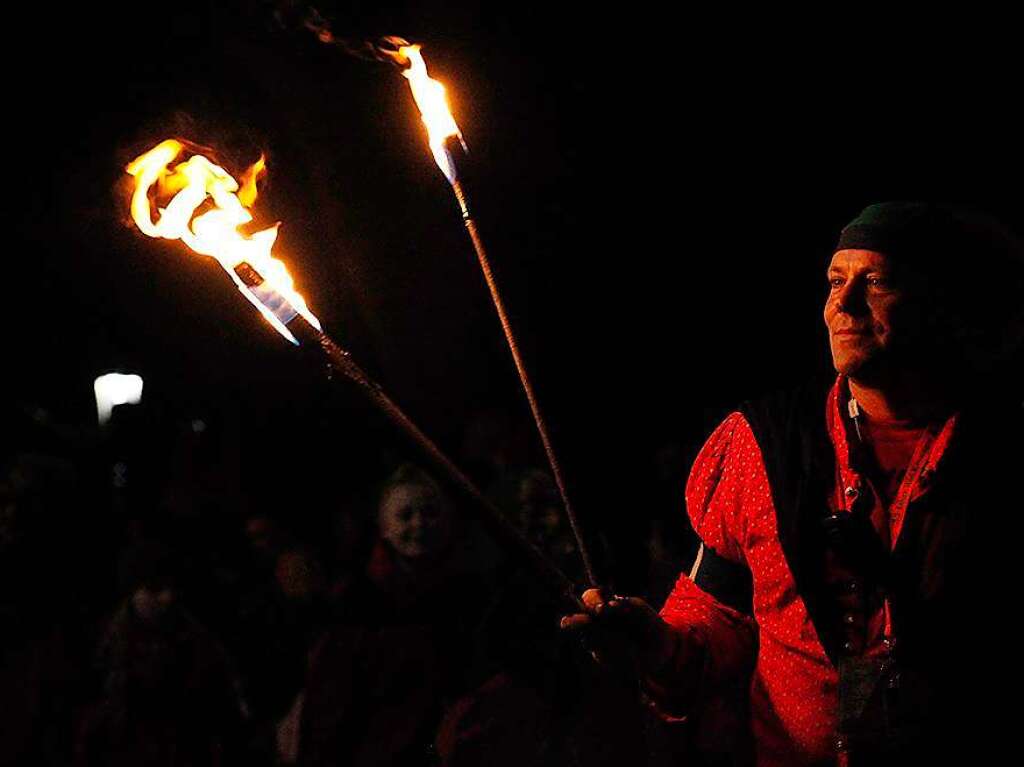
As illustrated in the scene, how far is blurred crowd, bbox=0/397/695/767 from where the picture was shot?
4730 mm

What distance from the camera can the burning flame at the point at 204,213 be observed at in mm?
2568

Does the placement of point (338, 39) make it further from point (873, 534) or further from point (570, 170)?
point (570, 170)

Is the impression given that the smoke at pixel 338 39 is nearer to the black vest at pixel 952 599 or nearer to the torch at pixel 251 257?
the torch at pixel 251 257

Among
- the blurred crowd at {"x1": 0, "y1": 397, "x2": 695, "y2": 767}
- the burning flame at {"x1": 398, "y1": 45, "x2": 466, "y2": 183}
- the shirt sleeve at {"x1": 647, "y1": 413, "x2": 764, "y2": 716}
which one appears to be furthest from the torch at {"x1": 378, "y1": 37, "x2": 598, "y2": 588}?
the blurred crowd at {"x1": 0, "y1": 397, "x2": 695, "y2": 767}

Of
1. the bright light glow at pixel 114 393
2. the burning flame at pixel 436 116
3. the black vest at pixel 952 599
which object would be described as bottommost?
the black vest at pixel 952 599

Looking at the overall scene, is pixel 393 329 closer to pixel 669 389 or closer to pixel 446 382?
pixel 446 382

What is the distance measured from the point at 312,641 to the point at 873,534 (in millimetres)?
3779

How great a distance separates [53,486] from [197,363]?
20.4 ft

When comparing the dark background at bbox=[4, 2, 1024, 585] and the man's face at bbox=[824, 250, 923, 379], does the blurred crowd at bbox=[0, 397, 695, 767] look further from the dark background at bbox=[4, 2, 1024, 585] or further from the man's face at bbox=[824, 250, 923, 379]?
the man's face at bbox=[824, 250, 923, 379]

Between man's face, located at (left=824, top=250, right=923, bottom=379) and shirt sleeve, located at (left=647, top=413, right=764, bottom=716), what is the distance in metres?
0.33

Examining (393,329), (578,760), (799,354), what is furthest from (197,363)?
(578,760)

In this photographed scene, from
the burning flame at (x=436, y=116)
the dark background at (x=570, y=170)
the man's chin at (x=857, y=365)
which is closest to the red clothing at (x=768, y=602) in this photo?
the man's chin at (x=857, y=365)

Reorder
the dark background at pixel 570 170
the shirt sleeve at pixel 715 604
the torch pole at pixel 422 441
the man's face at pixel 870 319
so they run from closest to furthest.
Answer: the torch pole at pixel 422 441, the man's face at pixel 870 319, the shirt sleeve at pixel 715 604, the dark background at pixel 570 170

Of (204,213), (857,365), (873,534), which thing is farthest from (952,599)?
(204,213)
